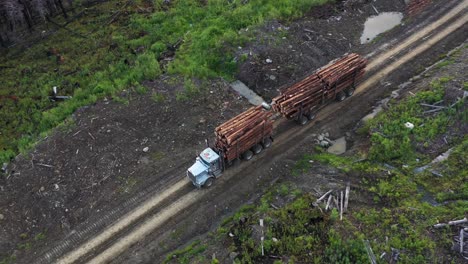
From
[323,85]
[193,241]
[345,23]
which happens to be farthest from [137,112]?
[345,23]

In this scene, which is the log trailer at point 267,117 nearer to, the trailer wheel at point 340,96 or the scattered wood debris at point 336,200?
the trailer wheel at point 340,96

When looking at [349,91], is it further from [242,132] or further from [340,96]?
[242,132]

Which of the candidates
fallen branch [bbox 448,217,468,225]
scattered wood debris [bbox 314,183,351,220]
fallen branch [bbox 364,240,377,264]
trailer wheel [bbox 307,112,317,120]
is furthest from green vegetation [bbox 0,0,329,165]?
fallen branch [bbox 448,217,468,225]

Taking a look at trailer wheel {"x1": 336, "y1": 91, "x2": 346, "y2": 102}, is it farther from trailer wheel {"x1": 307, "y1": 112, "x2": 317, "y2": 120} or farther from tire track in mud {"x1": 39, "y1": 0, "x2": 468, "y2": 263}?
trailer wheel {"x1": 307, "y1": 112, "x2": 317, "y2": 120}

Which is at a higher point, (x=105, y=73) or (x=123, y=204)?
(x=105, y=73)

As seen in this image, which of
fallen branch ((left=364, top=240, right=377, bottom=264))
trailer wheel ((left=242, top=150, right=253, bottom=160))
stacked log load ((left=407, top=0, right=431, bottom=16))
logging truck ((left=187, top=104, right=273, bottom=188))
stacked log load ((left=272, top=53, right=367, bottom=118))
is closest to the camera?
fallen branch ((left=364, top=240, right=377, bottom=264))

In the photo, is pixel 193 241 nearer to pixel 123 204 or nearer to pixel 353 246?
pixel 123 204

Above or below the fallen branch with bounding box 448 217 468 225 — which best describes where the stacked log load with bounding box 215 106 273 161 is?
above

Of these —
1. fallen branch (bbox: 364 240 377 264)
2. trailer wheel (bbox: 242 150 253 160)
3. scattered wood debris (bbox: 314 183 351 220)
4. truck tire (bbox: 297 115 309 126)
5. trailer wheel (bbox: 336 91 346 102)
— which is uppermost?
trailer wheel (bbox: 336 91 346 102)
